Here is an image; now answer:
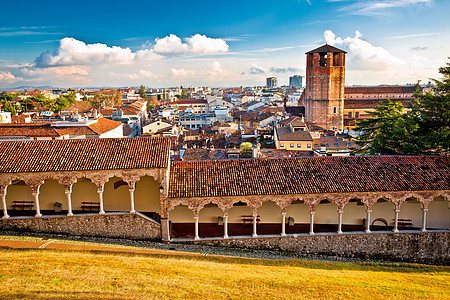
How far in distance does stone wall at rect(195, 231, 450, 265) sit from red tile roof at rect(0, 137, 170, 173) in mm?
8169

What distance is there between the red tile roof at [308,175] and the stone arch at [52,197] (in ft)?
27.9

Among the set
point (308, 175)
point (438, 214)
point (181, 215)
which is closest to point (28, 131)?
point (181, 215)

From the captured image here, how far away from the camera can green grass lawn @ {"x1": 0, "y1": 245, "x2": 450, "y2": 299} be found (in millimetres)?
16083

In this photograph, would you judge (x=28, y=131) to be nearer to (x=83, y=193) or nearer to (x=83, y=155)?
(x=83, y=193)

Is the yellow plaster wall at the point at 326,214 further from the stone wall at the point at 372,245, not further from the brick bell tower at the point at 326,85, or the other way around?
the brick bell tower at the point at 326,85

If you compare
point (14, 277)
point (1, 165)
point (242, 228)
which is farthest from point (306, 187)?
point (1, 165)

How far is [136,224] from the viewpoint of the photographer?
25.8 m

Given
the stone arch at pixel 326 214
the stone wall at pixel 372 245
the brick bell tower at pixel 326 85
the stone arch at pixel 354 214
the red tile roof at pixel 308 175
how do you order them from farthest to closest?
1. the brick bell tower at pixel 326 85
2. the stone arch at pixel 326 214
3. the stone arch at pixel 354 214
4. the stone wall at pixel 372 245
5. the red tile roof at pixel 308 175

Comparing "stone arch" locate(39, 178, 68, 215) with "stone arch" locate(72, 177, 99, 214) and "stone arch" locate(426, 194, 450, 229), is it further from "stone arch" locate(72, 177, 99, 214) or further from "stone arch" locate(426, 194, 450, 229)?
"stone arch" locate(426, 194, 450, 229)

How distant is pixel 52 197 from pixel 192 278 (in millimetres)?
15141

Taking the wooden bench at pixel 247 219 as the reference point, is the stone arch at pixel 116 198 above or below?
above

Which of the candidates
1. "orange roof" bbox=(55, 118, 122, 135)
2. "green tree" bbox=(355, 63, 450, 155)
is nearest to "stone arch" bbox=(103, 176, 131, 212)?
"orange roof" bbox=(55, 118, 122, 135)

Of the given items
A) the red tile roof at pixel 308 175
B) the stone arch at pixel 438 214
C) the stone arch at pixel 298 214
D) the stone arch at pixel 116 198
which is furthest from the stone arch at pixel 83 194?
the stone arch at pixel 438 214

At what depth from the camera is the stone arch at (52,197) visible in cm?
2798
